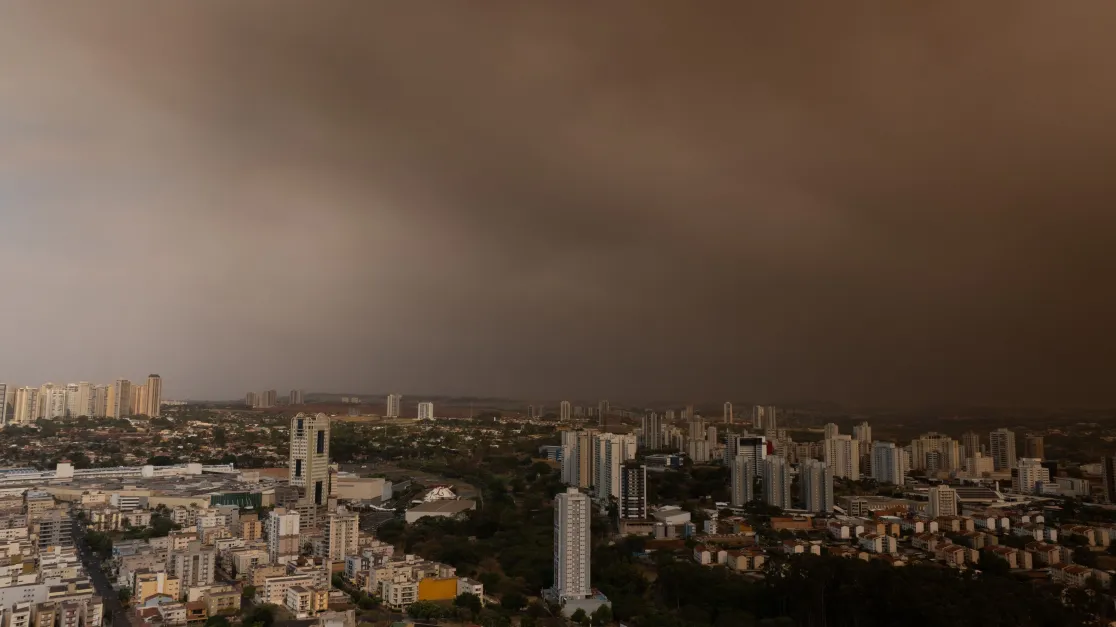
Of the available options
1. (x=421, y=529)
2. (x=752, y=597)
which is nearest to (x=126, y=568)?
(x=421, y=529)

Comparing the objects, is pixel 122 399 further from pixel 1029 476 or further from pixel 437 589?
pixel 1029 476

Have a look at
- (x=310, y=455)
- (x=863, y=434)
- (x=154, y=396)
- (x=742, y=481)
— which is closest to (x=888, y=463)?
(x=863, y=434)

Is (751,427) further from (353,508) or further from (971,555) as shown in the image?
(353,508)

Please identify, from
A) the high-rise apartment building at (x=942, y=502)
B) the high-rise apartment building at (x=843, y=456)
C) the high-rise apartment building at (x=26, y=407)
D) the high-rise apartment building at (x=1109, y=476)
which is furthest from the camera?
the high-rise apartment building at (x=26, y=407)

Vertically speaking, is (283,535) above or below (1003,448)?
below

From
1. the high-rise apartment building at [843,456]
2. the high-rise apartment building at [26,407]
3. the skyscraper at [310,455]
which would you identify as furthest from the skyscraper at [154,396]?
the high-rise apartment building at [843,456]

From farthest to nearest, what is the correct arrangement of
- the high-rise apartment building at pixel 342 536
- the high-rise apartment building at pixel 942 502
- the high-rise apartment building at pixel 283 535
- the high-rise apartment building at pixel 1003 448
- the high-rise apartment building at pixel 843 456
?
the high-rise apartment building at pixel 843 456, the high-rise apartment building at pixel 1003 448, the high-rise apartment building at pixel 942 502, the high-rise apartment building at pixel 342 536, the high-rise apartment building at pixel 283 535

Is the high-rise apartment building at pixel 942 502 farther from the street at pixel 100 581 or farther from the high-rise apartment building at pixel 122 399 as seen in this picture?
the high-rise apartment building at pixel 122 399

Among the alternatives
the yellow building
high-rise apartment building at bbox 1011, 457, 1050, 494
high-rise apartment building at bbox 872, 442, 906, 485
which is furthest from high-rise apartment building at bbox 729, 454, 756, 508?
the yellow building
